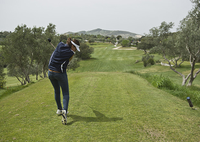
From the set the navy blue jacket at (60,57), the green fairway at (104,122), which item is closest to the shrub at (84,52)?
the green fairway at (104,122)

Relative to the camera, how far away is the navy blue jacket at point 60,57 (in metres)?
4.27

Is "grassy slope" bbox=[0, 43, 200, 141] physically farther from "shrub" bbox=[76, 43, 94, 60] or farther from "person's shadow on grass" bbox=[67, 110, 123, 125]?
"shrub" bbox=[76, 43, 94, 60]

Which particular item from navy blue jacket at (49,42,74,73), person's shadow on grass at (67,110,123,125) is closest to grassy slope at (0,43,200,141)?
person's shadow on grass at (67,110,123,125)

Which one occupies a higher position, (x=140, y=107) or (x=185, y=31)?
(x=185, y=31)

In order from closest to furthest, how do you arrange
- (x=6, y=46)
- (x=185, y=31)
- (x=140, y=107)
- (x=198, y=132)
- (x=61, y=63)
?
(x=198, y=132), (x=61, y=63), (x=140, y=107), (x=185, y=31), (x=6, y=46)

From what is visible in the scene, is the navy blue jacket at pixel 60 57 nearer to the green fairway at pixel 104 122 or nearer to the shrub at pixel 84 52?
the green fairway at pixel 104 122

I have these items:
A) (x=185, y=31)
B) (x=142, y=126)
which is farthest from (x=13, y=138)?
(x=185, y=31)

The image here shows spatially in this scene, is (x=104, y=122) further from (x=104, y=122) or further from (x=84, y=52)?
(x=84, y=52)

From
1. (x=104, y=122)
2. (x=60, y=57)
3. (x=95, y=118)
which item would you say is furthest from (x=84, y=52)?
(x=104, y=122)

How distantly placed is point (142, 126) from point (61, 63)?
328 cm

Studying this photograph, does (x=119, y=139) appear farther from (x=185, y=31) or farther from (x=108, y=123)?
(x=185, y=31)

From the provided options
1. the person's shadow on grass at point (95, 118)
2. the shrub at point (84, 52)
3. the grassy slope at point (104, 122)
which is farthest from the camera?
the shrub at point (84, 52)

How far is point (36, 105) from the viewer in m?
5.82

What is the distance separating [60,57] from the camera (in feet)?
14.1
